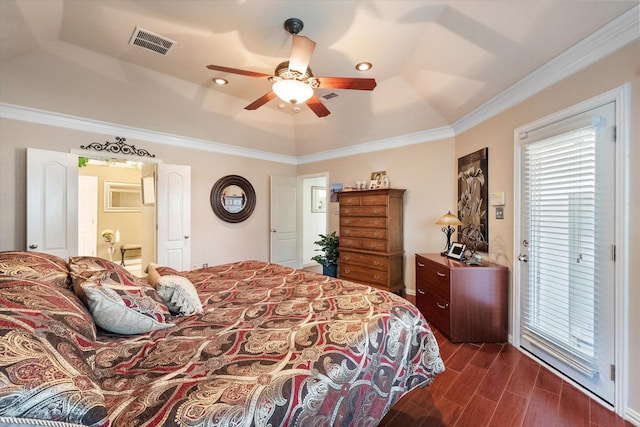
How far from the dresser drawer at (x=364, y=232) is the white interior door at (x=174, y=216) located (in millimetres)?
2555

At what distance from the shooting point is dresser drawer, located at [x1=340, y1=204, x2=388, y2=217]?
13.4 feet

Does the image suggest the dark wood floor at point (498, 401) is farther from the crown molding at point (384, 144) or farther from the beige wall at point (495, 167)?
the crown molding at point (384, 144)

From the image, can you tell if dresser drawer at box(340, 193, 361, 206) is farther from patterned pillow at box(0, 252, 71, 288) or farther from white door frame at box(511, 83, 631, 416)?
patterned pillow at box(0, 252, 71, 288)

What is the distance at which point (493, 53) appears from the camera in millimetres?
2385

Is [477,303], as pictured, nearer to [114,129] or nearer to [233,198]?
[233,198]

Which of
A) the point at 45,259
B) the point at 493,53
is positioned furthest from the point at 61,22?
the point at 493,53

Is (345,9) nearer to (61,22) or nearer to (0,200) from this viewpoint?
(61,22)

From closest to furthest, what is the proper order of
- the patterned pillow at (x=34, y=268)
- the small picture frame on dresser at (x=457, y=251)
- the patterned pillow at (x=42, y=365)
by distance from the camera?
the patterned pillow at (x=42, y=365), the patterned pillow at (x=34, y=268), the small picture frame on dresser at (x=457, y=251)

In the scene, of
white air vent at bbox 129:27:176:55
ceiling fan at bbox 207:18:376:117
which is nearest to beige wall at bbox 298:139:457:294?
ceiling fan at bbox 207:18:376:117

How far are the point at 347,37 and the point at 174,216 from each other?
3.46 m

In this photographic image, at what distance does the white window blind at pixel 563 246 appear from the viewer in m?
1.90

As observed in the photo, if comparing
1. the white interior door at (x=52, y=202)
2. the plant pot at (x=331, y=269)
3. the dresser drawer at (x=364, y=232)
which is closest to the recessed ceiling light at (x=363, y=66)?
the dresser drawer at (x=364, y=232)

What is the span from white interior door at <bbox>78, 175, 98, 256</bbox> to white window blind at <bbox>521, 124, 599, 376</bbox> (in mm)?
7876

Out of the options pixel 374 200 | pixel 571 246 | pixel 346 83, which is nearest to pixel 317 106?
pixel 346 83
